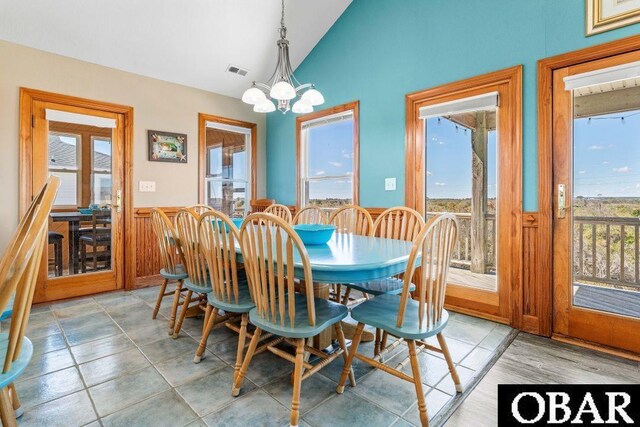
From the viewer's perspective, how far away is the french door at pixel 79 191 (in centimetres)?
314

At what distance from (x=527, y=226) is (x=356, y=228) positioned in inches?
54.4

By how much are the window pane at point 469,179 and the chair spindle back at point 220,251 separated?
6.98 ft

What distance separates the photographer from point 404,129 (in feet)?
10.6

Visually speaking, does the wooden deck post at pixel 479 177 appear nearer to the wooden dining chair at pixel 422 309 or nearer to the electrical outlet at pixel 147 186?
the wooden dining chair at pixel 422 309

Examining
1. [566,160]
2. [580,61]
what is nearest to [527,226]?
[566,160]

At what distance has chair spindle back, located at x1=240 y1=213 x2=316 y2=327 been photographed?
1407mm

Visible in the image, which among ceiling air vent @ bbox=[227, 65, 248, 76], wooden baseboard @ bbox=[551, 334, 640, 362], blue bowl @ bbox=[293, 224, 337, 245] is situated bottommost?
wooden baseboard @ bbox=[551, 334, 640, 362]

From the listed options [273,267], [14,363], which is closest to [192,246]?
[273,267]

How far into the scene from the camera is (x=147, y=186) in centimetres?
376

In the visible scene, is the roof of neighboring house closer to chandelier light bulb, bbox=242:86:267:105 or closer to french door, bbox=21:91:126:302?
french door, bbox=21:91:126:302

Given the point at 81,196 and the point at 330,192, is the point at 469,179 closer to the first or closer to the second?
the point at 330,192

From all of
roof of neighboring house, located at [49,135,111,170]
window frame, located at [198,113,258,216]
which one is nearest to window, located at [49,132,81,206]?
roof of neighboring house, located at [49,135,111,170]

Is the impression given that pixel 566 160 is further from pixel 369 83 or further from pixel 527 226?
pixel 369 83

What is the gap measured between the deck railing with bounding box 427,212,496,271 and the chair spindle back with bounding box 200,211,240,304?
5.71ft
